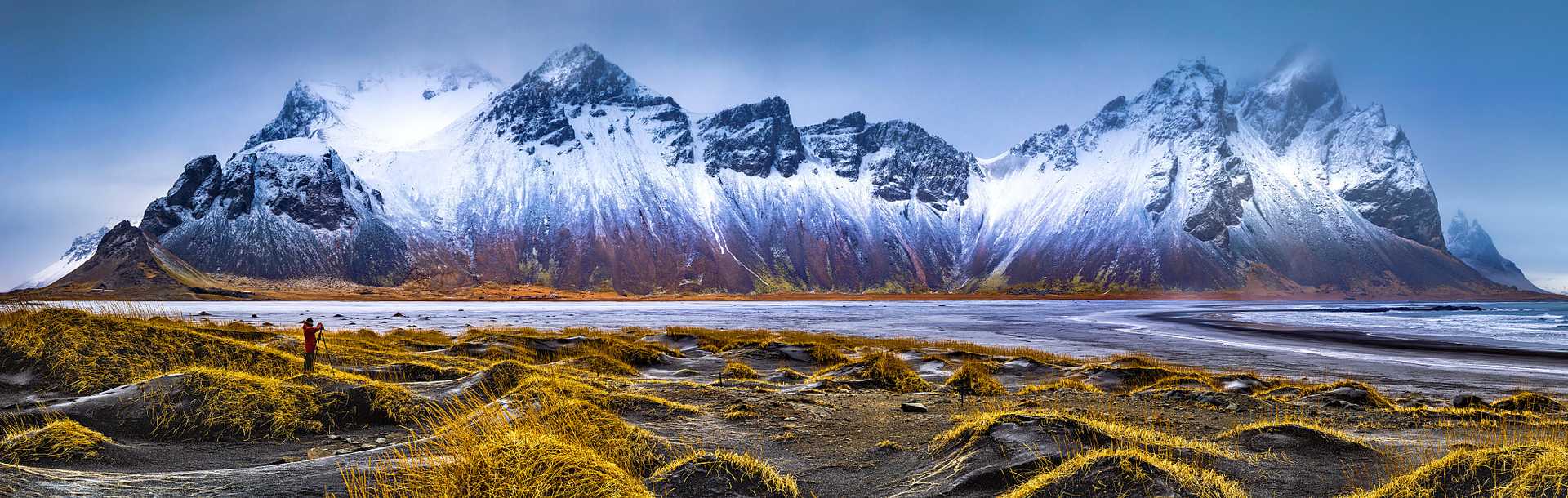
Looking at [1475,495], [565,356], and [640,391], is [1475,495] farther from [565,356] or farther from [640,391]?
[565,356]

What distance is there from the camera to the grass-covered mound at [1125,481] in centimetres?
773

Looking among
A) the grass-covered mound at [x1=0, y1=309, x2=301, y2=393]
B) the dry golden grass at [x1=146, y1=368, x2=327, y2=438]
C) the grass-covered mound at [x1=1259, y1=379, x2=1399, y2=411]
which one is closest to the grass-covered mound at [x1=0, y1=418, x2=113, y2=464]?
the dry golden grass at [x1=146, y1=368, x2=327, y2=438]

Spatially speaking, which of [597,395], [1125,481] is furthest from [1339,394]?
[597,395]

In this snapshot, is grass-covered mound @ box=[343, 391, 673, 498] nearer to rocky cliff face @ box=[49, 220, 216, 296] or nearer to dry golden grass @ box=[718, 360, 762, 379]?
dry golden grass @ box=[718, 360, 762, 379]

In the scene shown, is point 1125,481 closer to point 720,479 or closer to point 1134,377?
point 720,479

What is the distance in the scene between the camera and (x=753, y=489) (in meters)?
8.52

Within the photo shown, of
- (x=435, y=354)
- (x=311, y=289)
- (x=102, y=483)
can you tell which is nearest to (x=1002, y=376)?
(x=435, y=354)

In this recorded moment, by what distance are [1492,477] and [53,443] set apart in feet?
55.6

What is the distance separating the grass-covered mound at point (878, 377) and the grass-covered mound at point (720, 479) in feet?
36.1

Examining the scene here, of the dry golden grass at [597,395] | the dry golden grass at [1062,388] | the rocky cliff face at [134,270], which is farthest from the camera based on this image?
the rocky cliff face at [134,270]

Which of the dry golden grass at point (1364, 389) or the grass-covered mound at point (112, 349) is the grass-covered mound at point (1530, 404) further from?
the grass-covered mound at point (112, 349)

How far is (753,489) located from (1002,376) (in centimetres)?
1829

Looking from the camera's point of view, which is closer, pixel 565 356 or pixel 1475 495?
pixel 1475 495

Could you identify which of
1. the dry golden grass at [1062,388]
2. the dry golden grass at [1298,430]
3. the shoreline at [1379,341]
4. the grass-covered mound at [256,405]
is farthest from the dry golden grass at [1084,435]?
the shoreline at [1379,341]
